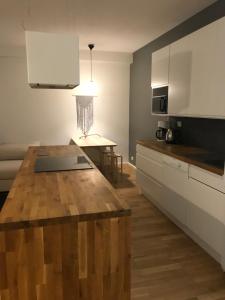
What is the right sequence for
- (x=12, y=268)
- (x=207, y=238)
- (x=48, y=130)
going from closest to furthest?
(x=12, y=268) → (x=207, y=238) → (x=48, y=130)

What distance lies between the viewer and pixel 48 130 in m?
5.86

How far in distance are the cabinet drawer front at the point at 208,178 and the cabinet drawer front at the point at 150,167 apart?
75cm

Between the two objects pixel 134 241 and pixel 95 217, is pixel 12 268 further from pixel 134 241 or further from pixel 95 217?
pixel 134 241

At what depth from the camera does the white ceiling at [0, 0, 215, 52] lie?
120 inches

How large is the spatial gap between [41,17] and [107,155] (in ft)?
9.20

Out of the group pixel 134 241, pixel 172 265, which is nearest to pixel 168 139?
pixel 134 241

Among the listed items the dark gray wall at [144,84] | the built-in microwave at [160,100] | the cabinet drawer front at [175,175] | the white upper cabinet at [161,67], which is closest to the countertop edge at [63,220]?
the cabinet drawer front at [175,175]

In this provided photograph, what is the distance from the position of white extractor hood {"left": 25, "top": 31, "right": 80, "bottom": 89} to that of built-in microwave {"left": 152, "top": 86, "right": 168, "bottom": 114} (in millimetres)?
1572

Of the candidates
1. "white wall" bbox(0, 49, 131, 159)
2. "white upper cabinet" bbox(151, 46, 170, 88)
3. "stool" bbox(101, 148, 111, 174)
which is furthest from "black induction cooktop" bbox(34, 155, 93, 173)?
"white wall" bbox(0, 49, 131, 159)

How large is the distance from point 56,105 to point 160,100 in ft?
9.52

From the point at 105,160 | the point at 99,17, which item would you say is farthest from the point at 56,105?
the point at 99,17

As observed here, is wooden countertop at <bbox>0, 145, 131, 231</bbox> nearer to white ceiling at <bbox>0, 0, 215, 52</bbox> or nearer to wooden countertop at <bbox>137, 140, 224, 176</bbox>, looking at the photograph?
wooden countertop at <bbox>137, 140, 224, 176</bbox>

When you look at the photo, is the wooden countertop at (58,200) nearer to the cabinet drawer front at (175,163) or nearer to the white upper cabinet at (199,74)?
the cabinet drawer front at (175,163)

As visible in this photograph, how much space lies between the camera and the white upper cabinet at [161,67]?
11.4ft
